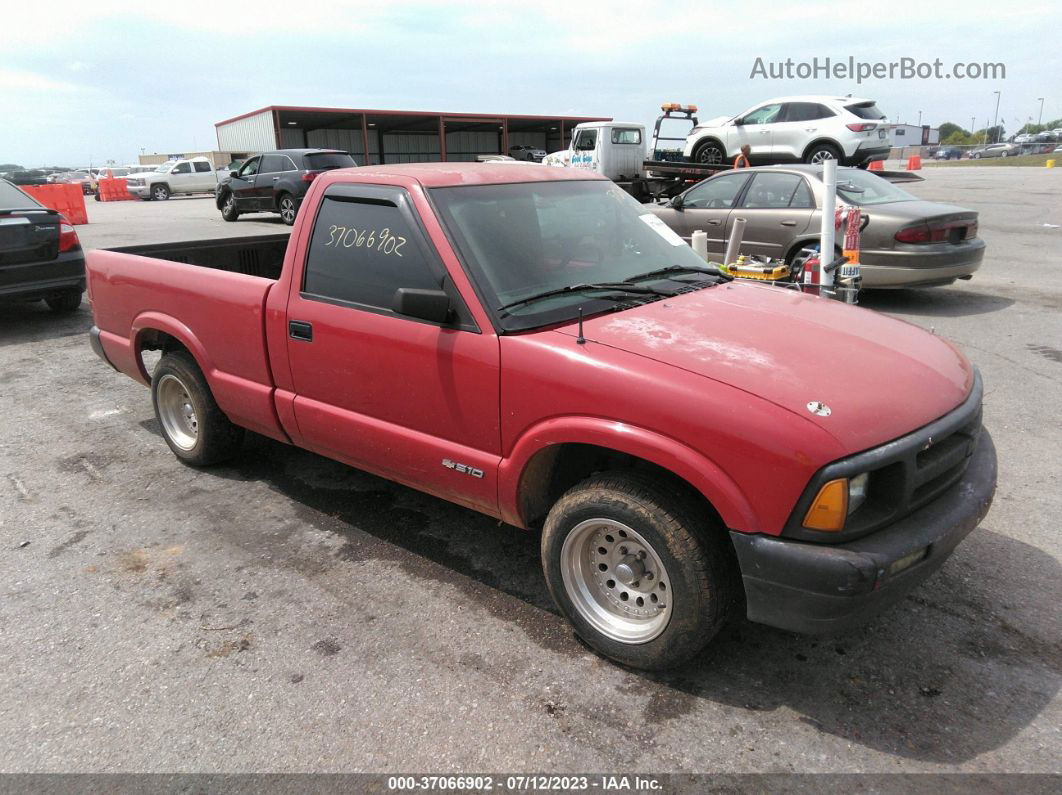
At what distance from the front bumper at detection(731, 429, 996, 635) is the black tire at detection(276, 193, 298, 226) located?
679 inches

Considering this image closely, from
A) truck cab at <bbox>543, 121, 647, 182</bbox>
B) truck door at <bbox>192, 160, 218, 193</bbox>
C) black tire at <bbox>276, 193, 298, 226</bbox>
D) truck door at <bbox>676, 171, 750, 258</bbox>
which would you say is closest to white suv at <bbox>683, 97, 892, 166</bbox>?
truck cab at <bbox>543, 121, 647, 182</bbox>

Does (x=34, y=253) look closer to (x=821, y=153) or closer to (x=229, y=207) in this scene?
(x=229, y=207)

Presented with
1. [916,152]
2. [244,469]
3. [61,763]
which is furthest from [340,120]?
[916,152]

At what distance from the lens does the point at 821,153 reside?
15.8m

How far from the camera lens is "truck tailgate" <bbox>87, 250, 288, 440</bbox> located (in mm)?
4000

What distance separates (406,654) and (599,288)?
1714 millimetres

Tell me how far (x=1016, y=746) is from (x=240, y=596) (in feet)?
9.97

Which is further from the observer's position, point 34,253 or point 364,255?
point 34,253

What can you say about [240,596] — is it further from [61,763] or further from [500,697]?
[500,697]

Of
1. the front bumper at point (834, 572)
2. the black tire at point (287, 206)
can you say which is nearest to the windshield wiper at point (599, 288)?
the front bumper at point (834, 572)

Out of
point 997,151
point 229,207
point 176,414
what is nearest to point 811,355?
point 176,414

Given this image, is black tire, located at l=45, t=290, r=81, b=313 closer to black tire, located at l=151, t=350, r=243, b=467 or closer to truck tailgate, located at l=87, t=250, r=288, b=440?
truck tailgate, located at l=87, t=250, r=288, b=440

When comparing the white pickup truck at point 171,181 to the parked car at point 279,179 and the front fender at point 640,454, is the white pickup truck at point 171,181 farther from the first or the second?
the front fender at point 640,454

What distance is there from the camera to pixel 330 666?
2.92m
